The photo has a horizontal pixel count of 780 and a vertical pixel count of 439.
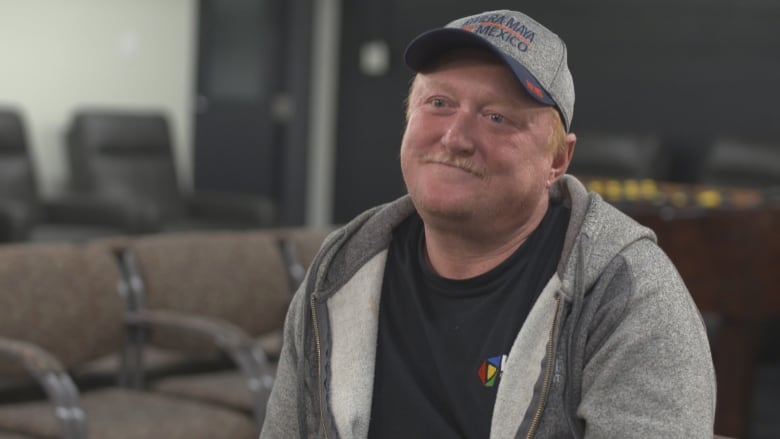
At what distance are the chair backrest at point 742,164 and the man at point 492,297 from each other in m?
4.91

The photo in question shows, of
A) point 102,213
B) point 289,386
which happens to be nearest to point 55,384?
point 289,386

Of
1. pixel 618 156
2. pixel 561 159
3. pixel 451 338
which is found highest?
pixel 561 159

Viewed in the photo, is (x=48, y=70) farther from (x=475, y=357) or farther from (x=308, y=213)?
(x=475, y=357)

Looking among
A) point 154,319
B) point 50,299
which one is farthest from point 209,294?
point 50,299

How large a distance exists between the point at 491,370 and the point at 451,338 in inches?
2.7

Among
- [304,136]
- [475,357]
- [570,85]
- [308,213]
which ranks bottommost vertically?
[308,213]

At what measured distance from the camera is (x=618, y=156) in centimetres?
677

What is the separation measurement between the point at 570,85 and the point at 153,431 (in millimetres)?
1987

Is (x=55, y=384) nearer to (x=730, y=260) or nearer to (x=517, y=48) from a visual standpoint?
(x=517, y=48)

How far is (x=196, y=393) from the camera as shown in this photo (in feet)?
11.7

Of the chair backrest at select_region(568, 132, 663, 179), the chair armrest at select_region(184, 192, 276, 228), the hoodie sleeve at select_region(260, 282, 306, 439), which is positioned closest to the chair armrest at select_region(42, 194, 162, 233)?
the chair armrest at select_region(184, 192, 276, 228)

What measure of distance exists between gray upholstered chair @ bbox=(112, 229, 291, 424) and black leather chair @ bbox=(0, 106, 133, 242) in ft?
9.41

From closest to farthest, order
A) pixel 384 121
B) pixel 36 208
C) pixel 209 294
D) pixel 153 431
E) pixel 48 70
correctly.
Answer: pixel 153 431 < pixel 209 294 < pixel 36 208 < pixel 48 70 < pixel 384 121

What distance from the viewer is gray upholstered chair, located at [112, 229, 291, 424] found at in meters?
3.53
